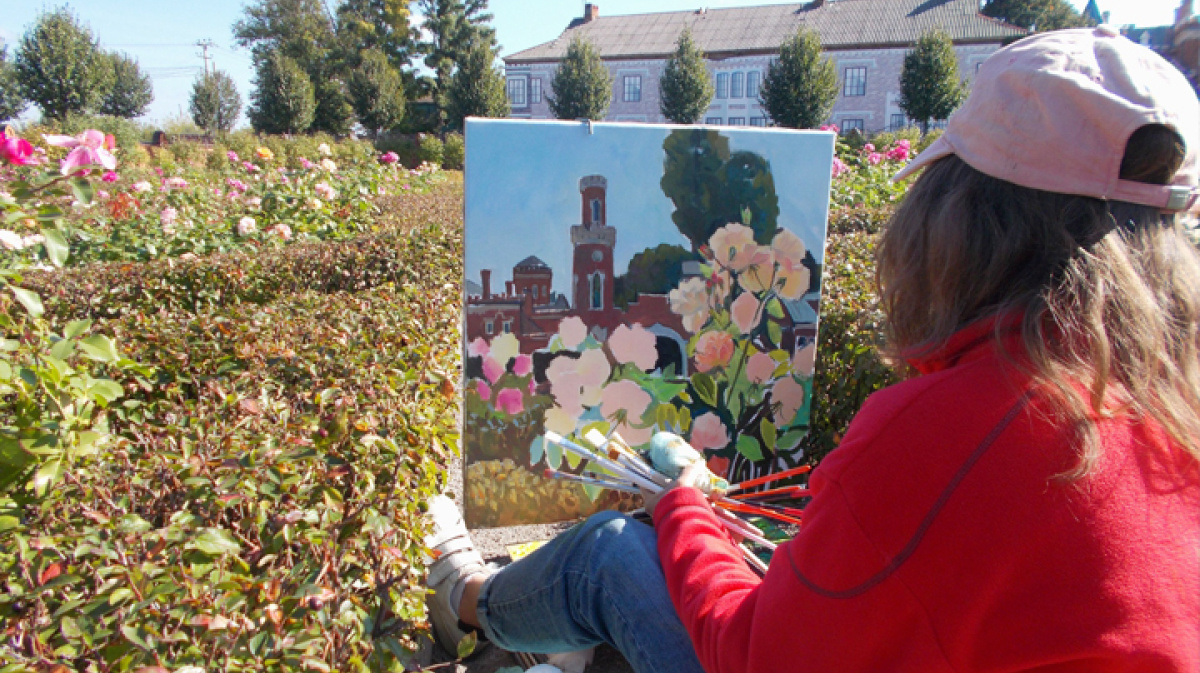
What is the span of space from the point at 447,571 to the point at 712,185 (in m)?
1.42

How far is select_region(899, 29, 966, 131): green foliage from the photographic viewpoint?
31.5m

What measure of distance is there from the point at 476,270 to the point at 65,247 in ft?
3.50

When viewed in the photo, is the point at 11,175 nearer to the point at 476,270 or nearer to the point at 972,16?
the point at 476,270

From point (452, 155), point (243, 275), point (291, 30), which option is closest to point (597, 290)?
point (243, 275)

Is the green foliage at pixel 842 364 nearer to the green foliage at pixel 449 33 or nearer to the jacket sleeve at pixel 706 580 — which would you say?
the jacket sleeve at pixel 706 580

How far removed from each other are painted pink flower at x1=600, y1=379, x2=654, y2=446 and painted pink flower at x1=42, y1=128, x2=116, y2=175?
1.50 metres

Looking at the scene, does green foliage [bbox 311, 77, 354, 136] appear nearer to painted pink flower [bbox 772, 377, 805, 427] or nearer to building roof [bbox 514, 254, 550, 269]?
building roof [bbox 514, 254, 550, 269]

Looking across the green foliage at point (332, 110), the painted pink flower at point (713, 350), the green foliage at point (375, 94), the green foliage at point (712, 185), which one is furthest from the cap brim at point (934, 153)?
the green foliage at point (332, 110)

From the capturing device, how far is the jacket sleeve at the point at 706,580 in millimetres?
1029

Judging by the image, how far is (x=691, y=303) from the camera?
8.07 ft

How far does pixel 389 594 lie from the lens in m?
1.28

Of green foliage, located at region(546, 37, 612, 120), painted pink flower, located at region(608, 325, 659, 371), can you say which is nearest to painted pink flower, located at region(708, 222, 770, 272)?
painted pink flower, located at region(608, 325, 659, 371)

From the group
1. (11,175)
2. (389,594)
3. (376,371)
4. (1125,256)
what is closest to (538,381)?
(376,371)

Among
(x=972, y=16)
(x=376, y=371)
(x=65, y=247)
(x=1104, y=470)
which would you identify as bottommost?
(x=376, y=371)
